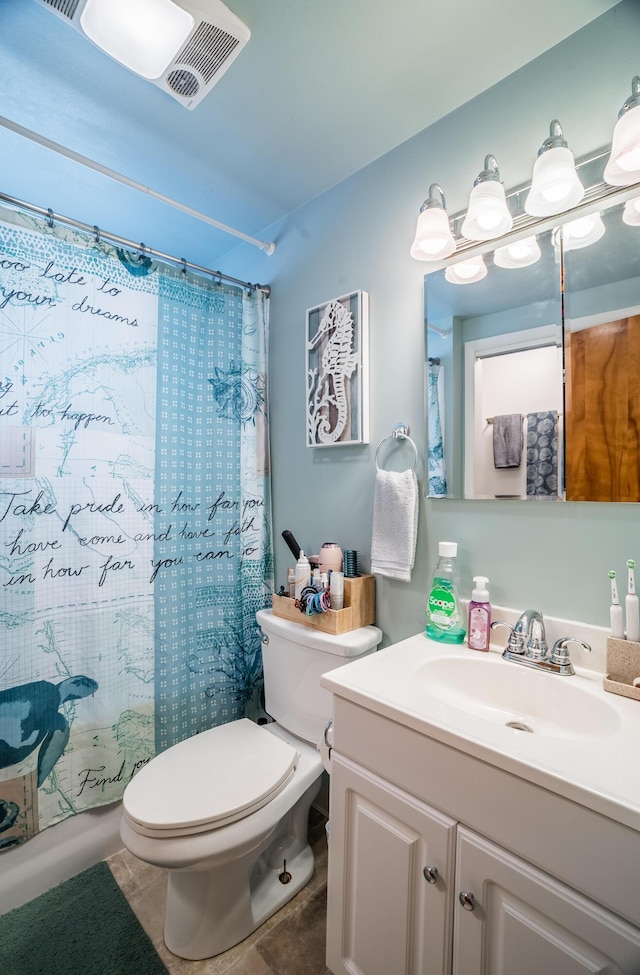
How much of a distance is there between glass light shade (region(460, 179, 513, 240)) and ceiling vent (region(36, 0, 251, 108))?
0.65 metres

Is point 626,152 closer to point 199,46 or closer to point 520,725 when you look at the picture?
point 199,46

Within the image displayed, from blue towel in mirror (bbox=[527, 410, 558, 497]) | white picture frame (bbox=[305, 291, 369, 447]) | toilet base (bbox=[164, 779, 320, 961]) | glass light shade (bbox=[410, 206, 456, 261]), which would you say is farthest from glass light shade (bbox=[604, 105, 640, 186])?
toilet base (bbox=[164, 779, 320, 961])

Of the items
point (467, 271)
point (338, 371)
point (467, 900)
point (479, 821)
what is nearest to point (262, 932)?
point (467, 900)

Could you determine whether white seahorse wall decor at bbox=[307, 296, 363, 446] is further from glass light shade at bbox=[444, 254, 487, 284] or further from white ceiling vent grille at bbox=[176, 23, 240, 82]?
white ceiling vent grille at bbox=[176, 23, 240, 82]

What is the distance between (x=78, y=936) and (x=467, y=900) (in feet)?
3.80

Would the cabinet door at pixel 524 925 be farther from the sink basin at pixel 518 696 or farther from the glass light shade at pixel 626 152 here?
the glass light shade at pixel 626 152

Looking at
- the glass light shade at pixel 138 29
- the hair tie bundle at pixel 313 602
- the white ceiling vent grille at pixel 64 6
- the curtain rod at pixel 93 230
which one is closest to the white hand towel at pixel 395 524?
the hair tie bundle at pixel 313 602

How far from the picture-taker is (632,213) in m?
0.93

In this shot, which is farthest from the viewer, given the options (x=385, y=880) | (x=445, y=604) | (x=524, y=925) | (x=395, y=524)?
(x=395, y=524)

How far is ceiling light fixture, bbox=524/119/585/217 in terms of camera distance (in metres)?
0.95

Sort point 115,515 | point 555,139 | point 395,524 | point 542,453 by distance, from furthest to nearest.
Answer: point 115,515 < point 395,524 < point 542,453 < point 555,139

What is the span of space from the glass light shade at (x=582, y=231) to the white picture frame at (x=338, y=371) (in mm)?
605

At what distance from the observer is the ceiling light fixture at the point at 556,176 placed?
95 cm

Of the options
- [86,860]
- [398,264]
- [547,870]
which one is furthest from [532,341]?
[86,860]
